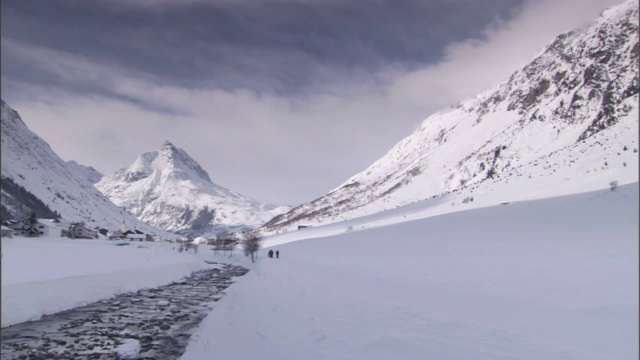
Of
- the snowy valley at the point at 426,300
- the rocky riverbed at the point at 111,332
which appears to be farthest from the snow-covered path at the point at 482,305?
the rocky riverbed at the point at 111,332

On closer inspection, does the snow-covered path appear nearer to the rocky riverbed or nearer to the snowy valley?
the snowy valley

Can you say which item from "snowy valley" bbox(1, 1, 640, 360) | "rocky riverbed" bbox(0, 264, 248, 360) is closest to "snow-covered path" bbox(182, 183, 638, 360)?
"snowy valley" bbox(1, 1, 640, 360)

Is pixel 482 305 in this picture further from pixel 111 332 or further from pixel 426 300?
pixel 111 332

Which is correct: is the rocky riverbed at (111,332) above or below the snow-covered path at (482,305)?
below

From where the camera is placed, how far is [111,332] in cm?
1534

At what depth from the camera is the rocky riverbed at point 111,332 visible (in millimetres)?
12320

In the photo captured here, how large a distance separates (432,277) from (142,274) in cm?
2458

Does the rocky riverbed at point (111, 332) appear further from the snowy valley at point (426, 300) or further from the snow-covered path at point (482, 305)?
the snow-covered path at point (482, 305)

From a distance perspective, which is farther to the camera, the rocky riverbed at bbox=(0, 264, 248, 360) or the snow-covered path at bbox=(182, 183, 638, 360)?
the rocky riverbed at bbox=(0, 264, 248, 360)

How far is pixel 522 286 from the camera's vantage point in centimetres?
1627

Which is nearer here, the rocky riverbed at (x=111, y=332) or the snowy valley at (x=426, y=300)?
the snowy valley at (x=426, y=300)

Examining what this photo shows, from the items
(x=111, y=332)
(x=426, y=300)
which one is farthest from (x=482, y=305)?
(x=111, y=332)

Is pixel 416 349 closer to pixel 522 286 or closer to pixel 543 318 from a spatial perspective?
pixel 543 318

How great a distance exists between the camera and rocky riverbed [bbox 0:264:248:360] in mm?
12320
